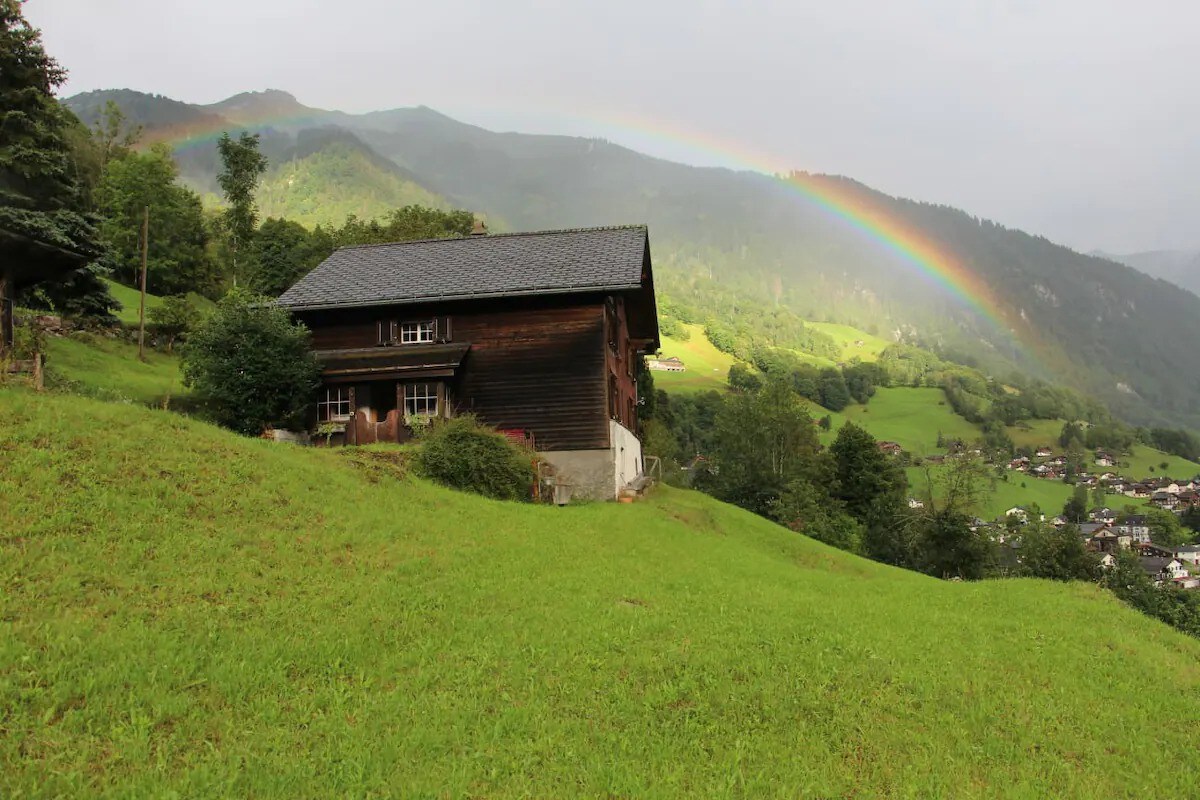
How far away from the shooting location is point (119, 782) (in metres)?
4.73

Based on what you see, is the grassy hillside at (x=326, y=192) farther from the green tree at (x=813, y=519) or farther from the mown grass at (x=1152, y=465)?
the mown grass at (x=1152, y=465)

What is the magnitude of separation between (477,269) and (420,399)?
587cm

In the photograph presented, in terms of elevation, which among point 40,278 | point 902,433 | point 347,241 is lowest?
point 902,433

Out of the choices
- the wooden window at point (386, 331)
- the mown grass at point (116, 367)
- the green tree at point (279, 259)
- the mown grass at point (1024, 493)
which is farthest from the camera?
the mown grass at point (1024, 493)

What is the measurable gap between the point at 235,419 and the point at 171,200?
43.3m

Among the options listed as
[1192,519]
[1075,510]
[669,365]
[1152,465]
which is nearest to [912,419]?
[1075,510]

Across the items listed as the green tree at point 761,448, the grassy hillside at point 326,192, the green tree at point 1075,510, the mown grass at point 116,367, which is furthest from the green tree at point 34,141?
the green tree at point 1075,510

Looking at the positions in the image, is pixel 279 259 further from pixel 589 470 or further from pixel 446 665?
pixel 446 665

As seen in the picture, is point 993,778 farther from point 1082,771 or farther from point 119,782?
point 119,782

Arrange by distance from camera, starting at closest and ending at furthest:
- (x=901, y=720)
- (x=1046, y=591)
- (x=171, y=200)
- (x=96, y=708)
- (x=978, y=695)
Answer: (x=96, y=708), (x=901, y=720), (x=978, y=695), (x=1046, y=591), (x=171, y=200)

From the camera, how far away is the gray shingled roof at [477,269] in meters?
24.0

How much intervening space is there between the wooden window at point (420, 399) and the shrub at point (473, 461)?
383 centimetres

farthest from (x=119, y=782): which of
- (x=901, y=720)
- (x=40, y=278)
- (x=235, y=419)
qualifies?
(x=235, y=419)

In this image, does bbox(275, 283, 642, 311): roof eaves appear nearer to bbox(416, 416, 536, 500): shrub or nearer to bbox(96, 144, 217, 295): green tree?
bbox(416, 416, 536, 500): shrub
